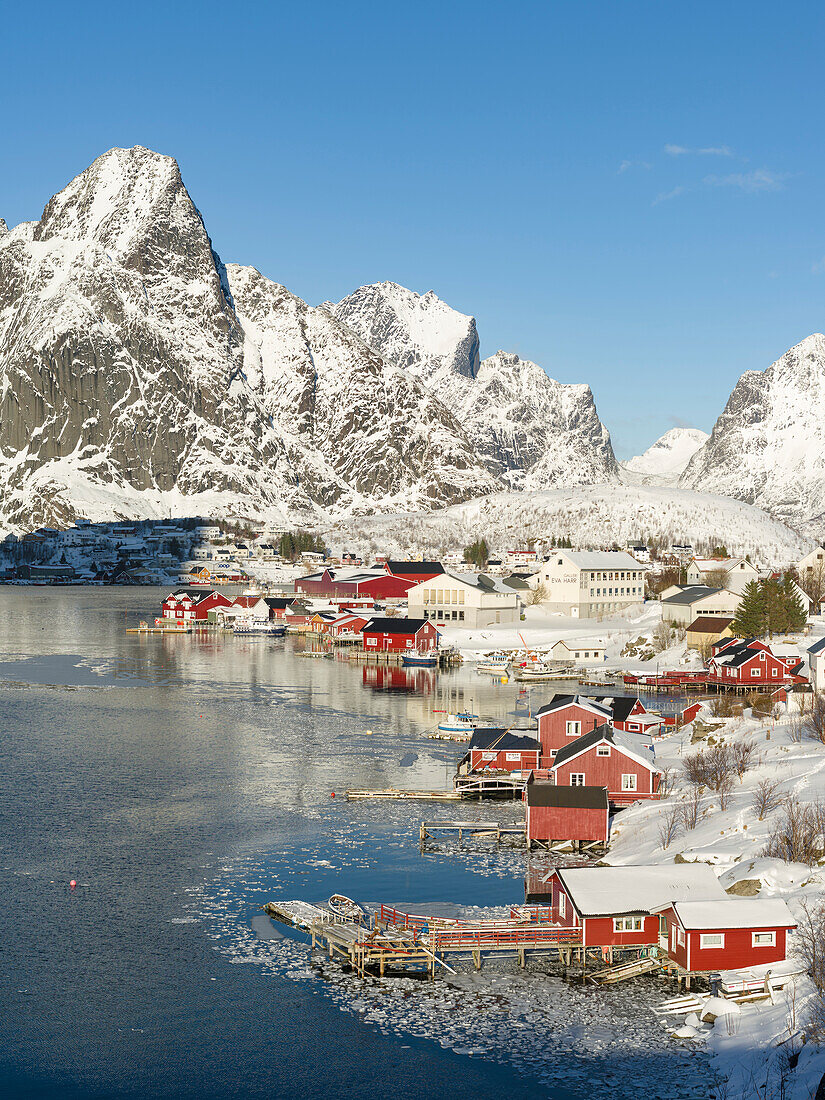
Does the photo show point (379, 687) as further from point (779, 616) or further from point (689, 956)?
point (689, 956)

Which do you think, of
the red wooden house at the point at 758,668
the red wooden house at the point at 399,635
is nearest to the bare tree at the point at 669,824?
the red wooden house at the point at 758,668

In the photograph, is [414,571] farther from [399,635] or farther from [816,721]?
[816,721]

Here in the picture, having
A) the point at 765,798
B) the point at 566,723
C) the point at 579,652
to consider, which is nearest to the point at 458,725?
the point at 566,723

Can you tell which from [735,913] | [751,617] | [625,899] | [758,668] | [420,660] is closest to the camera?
[735,913]

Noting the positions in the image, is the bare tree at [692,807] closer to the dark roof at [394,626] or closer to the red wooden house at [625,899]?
the red wooden house at [625,899]

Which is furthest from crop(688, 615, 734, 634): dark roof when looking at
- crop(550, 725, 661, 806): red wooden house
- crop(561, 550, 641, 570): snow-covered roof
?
crop(550, 725, 661, 806): red wooden house

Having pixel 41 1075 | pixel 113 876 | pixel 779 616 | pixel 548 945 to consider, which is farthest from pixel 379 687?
pixel 41 1075
